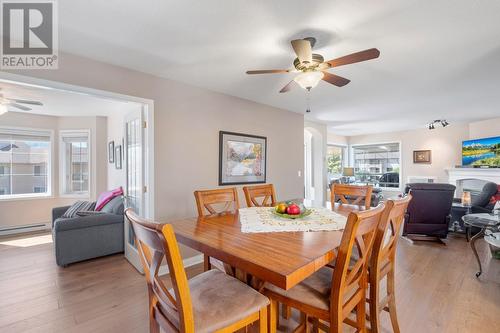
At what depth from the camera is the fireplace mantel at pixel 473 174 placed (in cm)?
522

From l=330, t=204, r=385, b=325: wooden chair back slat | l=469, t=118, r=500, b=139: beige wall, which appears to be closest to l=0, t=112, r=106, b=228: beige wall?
l=330, t=204, r=385, b=325: wooden chair back slat

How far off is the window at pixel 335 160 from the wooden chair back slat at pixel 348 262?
7317mm

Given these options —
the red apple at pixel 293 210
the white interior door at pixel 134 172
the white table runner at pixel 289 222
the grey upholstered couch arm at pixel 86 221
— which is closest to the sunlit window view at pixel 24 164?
the grey upholstered couch arm at pixel 86 221

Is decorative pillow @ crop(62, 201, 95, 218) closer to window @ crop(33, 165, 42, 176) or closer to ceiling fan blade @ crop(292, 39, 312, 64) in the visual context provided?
window @ crop(33, 165, 42, 176)

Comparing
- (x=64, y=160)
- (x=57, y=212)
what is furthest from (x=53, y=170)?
(x=57, y=212)

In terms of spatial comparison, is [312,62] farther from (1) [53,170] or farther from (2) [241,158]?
(1) [53,170]

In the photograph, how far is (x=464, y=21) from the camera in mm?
1780

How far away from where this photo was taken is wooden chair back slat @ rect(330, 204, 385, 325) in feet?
3.56

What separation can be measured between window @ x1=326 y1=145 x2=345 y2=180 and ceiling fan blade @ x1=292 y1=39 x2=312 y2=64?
6.90m

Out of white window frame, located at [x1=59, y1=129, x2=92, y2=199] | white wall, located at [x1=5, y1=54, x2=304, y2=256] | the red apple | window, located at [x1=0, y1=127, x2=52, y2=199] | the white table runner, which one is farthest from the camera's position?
white window frame, located at [x1=59, y1=129, x2=92, y2=199]

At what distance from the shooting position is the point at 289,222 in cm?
178

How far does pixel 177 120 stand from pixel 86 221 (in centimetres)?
187

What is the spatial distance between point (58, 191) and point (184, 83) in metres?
3.99

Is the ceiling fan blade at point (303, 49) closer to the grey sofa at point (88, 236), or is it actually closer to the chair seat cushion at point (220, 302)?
the chair seat cushion at point (220, 302)
